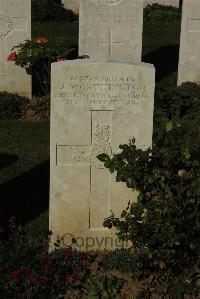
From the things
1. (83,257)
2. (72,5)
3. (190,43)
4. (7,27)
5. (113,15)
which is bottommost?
(83,257)

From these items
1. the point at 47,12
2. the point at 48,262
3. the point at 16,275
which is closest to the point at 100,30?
the point at 48,262

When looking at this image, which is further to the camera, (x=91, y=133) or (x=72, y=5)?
(x=72, y=5)

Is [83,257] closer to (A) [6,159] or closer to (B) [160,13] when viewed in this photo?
(A) [6,159]

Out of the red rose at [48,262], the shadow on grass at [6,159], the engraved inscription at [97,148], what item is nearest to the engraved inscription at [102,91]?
the engraved inscription at [97,148]

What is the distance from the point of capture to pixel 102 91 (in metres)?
5.79

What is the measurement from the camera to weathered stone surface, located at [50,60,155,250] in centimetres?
574

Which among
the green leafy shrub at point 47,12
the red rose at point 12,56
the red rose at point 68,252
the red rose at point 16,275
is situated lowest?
the red rose at point 16,275

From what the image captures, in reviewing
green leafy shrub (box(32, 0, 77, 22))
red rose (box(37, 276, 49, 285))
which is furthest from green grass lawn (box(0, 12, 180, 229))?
green leafy shrub (box(32, 0, 77, 22))

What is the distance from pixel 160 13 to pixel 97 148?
14442 millimetres

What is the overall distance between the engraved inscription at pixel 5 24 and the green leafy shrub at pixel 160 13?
9366 millimetres

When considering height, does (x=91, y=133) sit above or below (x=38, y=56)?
below

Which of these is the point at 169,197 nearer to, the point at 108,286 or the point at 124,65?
the point at 108,286

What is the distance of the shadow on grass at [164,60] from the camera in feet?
44.3

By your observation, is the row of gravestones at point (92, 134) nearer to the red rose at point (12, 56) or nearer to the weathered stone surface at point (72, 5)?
the red rose at point (12, 56)
